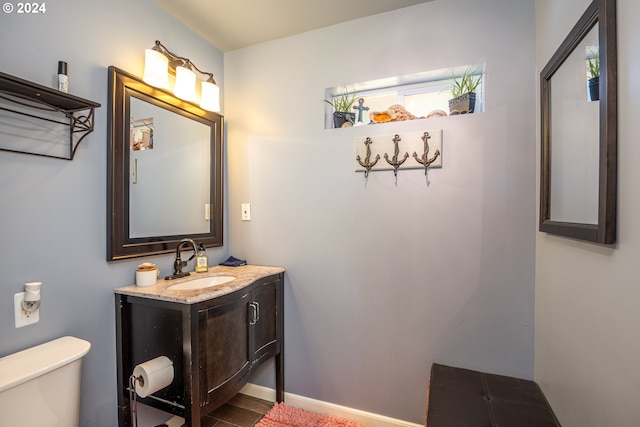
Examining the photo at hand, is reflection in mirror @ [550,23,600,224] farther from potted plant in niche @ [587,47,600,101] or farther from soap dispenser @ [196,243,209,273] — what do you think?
soap dispenser @ [196,243,209,273]

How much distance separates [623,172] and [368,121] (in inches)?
52.1

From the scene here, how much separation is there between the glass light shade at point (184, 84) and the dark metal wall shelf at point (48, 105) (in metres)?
0.49

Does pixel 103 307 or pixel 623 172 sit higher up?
pixel 623 172

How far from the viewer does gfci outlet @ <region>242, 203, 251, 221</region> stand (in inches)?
81.4

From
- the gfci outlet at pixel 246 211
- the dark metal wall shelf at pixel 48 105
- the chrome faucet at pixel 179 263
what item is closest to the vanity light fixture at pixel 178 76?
the dark metal wall shelf at pixel 48 105

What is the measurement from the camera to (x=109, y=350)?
1.38 metres

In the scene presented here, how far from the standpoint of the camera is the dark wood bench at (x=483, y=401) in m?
1.09

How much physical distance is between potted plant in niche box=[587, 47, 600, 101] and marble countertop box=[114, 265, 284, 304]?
1.60m

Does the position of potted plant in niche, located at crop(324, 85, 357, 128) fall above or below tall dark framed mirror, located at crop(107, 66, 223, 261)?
above

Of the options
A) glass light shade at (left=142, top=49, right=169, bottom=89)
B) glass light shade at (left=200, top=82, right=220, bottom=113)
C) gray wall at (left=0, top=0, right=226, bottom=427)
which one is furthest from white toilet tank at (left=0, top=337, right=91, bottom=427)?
glass light shade at (left=200, top=82, right=220, bottom=113)

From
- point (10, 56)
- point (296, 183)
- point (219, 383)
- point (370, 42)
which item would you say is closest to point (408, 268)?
point (296, 183)

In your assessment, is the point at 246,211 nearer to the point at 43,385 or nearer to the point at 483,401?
the point at 43,385

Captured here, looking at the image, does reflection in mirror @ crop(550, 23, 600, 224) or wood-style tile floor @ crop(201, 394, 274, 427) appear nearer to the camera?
reflection in mirror @ crop(550, 23, 600, 224)

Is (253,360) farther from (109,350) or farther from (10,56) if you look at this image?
(10,56)
